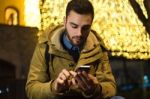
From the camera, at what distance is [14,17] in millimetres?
9242

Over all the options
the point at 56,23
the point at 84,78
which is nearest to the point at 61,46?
the point at 84,78

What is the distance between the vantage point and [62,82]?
2443mm

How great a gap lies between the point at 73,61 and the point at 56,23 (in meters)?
6.33

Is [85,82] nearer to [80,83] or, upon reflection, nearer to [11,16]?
[80,83]

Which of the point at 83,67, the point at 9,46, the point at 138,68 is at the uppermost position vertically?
the point at 83,67

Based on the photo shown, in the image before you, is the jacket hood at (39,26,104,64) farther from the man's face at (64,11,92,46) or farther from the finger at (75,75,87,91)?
the finger at (75,75,87,91)

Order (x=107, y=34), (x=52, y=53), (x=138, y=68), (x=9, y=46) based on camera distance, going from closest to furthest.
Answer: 1. (x=52, y=53)
2. (x=9, y=46)
3. (x=107, y=34)
4. (x=138, y=68)

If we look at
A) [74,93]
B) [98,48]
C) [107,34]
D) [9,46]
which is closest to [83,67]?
[74,93]

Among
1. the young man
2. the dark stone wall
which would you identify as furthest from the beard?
the dark stone wall

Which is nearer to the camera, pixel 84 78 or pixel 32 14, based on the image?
pixel 84 78

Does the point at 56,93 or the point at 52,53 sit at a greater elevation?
the point at 52,53

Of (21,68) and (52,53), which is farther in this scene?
(21,68)

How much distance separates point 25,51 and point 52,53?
6.52 metres

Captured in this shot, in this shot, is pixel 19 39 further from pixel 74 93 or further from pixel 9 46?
pixel 74 93
